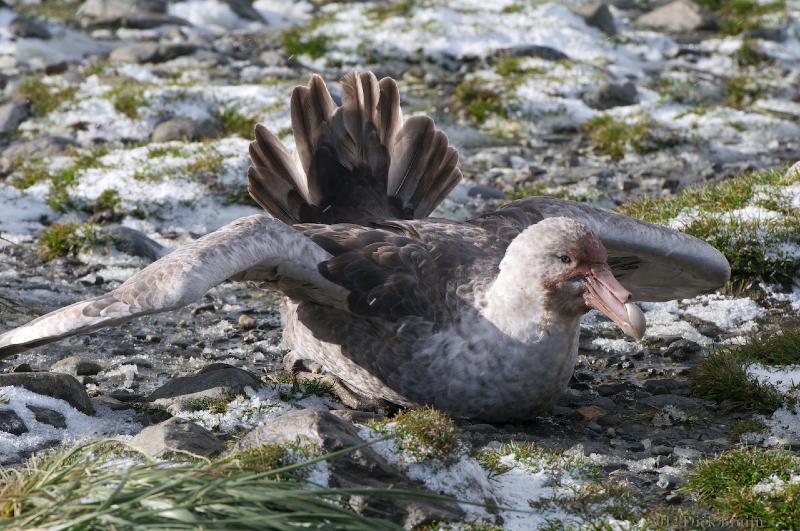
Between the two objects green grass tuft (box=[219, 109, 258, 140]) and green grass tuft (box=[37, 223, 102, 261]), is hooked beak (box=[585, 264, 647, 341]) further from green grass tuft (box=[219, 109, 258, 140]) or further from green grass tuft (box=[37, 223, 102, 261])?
green grass tuft (box=[219, 109, 258, 140])

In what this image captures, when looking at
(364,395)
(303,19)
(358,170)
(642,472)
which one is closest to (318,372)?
(364,395)

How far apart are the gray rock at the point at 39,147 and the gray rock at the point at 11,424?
5163 mm

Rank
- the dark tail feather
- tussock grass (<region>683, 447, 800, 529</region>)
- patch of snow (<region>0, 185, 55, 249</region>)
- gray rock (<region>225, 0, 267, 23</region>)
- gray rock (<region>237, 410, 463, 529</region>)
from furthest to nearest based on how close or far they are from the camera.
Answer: gray rock (<region>225, 0, 267, 23</region>) → patch of snow (<region>0, 185, 55, 249</region>) → the dark tail feather → tussock grass (<region>683, 447, 800, 529</region>) → gray rock (<region>237, 410, 463, 529</region>)

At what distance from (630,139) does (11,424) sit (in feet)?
22.4

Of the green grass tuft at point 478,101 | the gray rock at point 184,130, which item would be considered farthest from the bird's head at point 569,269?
the green grass tuft at point 478,101

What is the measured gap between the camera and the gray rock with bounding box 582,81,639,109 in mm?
11312

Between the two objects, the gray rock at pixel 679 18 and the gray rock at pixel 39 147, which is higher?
the gray rock at pixel 679 18

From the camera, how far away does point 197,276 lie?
203 inches

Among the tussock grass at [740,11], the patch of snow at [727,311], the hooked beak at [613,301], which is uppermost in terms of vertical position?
the hooked beak at [613,301]

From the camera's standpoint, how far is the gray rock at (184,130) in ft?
33.1

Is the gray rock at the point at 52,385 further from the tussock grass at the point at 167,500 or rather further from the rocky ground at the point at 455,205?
the tussock grass at the point at 167,500

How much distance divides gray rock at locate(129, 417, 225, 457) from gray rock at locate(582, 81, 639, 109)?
24.8ft

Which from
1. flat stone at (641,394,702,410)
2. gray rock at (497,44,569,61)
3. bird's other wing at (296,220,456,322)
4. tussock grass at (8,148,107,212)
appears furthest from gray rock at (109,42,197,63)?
flat stone at (641,394,702,410)

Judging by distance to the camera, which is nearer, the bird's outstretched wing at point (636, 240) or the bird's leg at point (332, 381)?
the bird's leg at point (332, 381)
